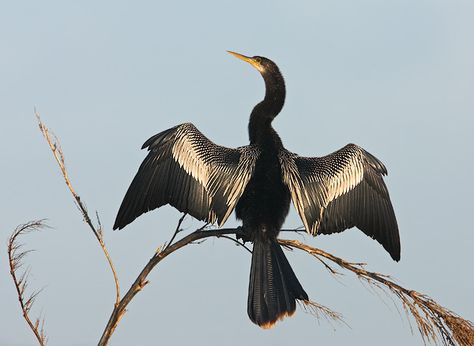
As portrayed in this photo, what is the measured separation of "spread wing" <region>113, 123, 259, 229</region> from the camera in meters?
5.65

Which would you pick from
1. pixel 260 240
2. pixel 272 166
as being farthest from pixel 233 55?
pixel 260 240

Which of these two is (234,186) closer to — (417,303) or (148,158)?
(148,158)

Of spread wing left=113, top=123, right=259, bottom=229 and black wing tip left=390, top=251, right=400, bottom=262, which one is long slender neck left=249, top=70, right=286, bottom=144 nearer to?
spread wing left=113, top=123, right=259, bottom=229

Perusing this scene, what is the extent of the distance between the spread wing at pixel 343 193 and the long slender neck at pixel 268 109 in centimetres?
30

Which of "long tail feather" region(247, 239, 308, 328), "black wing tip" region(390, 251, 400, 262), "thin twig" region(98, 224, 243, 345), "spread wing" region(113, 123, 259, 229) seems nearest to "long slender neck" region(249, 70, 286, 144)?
"spread wing" region(113, 123, 259, 229)

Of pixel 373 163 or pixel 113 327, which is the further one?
pixel 373 163

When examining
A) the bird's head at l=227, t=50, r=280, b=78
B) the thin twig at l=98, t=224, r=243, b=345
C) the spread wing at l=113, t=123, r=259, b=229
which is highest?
the bird's head at l=227, t=50, r=280, b=78

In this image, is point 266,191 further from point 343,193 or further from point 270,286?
point 343,193

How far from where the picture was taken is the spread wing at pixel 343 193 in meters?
5.91

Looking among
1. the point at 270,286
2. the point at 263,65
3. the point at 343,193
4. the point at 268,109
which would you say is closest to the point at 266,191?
the point at 270,286

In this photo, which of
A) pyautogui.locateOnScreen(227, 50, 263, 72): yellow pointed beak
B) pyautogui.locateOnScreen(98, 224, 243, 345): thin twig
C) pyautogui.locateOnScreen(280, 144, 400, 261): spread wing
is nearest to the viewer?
pyautogui.locateOnScreen(98, 224, 243, 345): thin twig

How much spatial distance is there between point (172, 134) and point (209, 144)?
13.8 inches

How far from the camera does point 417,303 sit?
468 centimetres

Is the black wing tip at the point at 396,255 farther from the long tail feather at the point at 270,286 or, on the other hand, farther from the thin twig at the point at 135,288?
the thin twig at the point at 135,288
